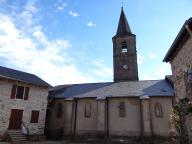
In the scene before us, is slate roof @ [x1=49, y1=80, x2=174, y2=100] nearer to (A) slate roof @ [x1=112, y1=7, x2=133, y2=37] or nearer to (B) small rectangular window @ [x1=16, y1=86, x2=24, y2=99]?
(B) small rectangular window @ [x1=16, y1=86, x2=24, y2=99]

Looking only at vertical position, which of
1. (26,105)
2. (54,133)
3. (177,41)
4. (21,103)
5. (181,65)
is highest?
(177,41)

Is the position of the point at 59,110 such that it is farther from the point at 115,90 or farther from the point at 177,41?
the point at 177,41

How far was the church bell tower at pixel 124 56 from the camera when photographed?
90.4 ft

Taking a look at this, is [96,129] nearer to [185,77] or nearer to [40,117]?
[40,117]

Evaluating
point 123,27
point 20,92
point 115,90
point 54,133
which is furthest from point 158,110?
point 123,27

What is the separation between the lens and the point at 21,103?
64.4ft

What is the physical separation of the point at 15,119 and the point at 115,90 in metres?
11.8

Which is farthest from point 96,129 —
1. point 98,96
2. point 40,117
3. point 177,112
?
point 177,112

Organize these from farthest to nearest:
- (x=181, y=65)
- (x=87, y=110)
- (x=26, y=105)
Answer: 1. (x=87, y=110)
2. (x=26, y=105)
3. (x=181, y=65)

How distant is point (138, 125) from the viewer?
1942 cm

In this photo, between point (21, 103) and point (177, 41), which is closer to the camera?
point (177, 41)

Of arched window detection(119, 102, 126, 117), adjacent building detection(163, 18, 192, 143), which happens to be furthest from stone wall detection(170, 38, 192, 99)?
arched window detection(119, 102, 126, 117)

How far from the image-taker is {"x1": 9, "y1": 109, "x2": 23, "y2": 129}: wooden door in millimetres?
18670

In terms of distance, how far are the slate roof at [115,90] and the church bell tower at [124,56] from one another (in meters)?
2.98
